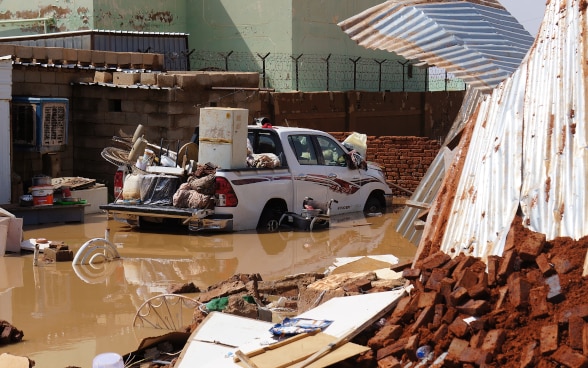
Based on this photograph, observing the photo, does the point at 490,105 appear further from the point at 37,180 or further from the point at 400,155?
the point at 400,155

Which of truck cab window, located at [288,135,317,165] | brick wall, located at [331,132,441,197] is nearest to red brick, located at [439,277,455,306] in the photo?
truck cab window, located at [288,135,317,165]

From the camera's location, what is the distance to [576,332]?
6.05 metres

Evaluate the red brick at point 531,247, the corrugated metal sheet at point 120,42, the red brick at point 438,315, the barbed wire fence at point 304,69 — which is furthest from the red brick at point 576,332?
the barbed wire fence at point 304,69

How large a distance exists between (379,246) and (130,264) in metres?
3.79

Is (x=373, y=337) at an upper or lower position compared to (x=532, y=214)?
lower

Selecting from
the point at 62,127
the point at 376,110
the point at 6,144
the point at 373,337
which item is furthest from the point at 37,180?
the point at 376,110

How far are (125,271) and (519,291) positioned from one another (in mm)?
6813

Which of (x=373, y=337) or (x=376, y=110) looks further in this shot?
(x=376, y=110)

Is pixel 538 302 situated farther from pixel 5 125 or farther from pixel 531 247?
pixel 5 125

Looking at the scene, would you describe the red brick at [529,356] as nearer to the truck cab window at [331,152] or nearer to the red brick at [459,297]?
the red brick at [459,297]

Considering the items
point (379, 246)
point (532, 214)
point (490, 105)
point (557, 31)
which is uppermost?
point (557, 31)

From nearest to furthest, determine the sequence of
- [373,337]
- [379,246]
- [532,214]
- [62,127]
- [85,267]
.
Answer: [373,337], [532,214], [85,267], [379,246], [62,127]

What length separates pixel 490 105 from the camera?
28.9 feet

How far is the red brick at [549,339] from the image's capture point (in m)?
6.08
